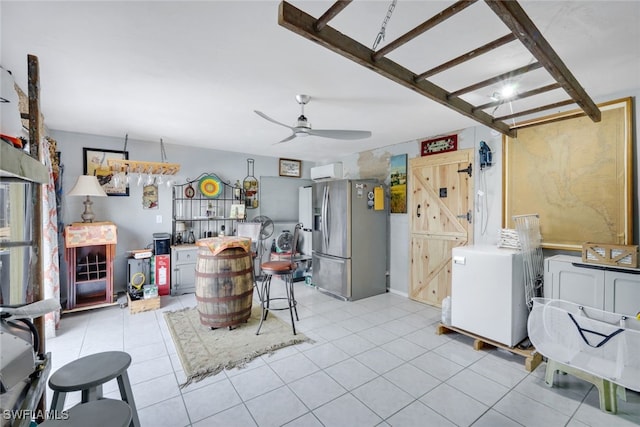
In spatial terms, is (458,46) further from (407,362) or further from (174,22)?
(407,362)

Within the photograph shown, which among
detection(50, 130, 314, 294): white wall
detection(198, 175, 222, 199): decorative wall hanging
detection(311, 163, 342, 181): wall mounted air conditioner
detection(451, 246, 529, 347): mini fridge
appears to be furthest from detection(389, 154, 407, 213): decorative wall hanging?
detection(198, 175, 222, 199): decorative wall hanging

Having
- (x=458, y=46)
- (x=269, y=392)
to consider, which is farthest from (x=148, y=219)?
(x=458, y=46)

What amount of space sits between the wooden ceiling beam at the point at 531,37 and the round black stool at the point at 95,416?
1.98m

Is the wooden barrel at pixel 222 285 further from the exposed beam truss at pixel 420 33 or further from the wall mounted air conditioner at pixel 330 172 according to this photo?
the wall mounted air conditioner at pixel 330 172

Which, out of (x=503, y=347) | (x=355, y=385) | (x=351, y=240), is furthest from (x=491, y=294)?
(x=351, y=240)

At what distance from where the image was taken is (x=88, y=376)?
1313 millimetres

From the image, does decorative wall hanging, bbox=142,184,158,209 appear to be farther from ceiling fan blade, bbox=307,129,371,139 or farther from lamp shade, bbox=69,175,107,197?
ceiling fan blade, bbox=307,129,371,139

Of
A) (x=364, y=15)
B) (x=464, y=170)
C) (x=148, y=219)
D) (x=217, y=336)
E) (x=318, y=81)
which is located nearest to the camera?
(x=364, y=15)

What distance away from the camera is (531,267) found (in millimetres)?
2676

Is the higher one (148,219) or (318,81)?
(318,81)

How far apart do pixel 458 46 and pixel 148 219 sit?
4.66m

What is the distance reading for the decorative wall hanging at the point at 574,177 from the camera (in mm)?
2455

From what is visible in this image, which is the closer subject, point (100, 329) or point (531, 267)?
point (531, 267)

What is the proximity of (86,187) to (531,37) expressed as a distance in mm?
4650
